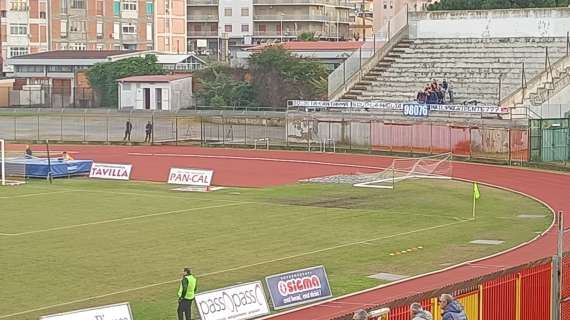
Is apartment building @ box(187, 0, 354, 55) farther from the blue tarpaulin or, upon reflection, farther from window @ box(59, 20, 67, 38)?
the blue tarpaulin

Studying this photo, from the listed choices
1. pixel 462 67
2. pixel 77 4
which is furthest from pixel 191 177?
pixel 77 4

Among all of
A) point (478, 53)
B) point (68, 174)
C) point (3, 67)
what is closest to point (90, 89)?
point (3, 67)

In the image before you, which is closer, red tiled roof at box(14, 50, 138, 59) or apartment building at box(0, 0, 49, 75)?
red tiled roof at box(14, 50, 138, 59)

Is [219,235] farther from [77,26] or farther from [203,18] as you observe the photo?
[203,18]

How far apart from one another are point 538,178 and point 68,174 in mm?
23376

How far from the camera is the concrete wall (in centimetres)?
7775

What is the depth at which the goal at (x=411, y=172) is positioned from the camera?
53759mm

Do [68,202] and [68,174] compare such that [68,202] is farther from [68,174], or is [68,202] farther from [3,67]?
[3,67]

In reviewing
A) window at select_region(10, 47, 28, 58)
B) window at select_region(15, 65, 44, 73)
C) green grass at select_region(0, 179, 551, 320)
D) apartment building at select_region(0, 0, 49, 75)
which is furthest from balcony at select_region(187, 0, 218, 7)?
green grass at select_region(0, 179, 551, 320)

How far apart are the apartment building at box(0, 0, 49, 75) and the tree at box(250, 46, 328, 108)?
42198 millimetres

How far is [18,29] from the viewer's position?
130125mm

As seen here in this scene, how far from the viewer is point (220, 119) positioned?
83.5 metres

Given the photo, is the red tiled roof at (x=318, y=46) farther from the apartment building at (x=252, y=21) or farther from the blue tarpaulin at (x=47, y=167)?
the apartment building at (x=252, y=21)

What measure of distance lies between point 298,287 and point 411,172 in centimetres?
2976
